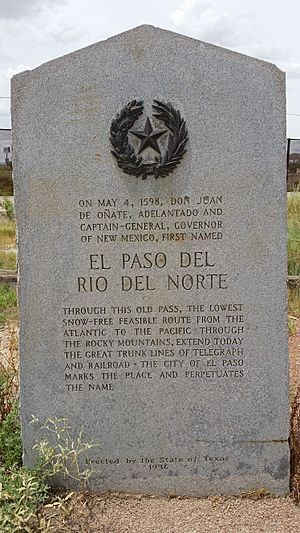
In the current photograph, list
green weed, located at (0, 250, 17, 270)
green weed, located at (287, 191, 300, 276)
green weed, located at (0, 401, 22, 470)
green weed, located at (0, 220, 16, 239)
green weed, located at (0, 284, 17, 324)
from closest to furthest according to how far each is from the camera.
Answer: green weed, located at (0, 401, 22, 470), green weed, located at (0, 284, 17, 324), green weed, located at (287, 191, 300, 276), green weed, located at (0, 250, 17, 270), green weed, located at (0, 220, 16, 239)

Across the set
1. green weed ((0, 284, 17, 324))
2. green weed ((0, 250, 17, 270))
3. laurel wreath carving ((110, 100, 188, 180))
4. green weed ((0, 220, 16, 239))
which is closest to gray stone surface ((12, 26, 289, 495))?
laurel wreath carving ((110, 100, 188, 180))

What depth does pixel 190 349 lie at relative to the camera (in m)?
3.68

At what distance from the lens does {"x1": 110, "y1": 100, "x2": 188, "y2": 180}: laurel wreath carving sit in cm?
345

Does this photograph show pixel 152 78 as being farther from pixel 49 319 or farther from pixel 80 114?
pixel 49 319

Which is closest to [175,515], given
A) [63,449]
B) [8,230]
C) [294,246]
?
[63,449]

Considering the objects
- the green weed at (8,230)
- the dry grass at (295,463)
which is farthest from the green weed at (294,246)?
the green weed at (8,230)

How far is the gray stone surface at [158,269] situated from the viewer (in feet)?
11.4

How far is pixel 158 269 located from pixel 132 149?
2.28ft

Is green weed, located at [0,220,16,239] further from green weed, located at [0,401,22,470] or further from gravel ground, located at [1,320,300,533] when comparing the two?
gravel ground, located at [1,320,300,533]

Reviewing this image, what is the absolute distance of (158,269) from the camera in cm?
361

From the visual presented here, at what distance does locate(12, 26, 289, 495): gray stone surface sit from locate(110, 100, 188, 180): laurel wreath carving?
39mm

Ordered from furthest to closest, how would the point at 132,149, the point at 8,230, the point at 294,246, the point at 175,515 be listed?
the point at 8,230 < the point at 294,246 < the point at 175,515 < the point at 132,149

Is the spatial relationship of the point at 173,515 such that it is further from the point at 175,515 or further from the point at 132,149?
the point at 132,149

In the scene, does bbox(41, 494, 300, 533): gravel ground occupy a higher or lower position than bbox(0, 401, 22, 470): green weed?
lower
